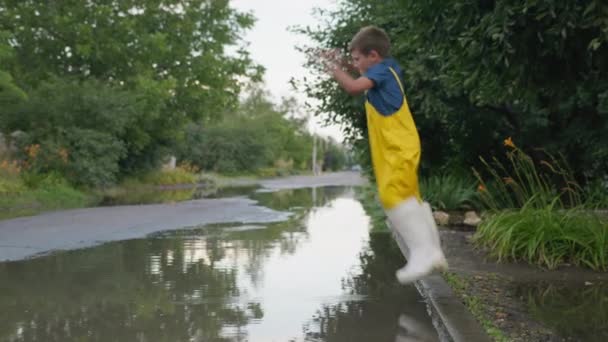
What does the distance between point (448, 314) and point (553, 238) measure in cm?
288

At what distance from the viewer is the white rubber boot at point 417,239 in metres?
4.17

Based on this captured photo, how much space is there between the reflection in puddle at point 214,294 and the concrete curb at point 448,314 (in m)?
0.13

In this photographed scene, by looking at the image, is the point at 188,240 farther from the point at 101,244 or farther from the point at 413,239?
the point at 413,239

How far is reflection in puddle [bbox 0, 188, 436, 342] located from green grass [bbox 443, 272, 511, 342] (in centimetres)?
38

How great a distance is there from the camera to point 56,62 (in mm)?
28750

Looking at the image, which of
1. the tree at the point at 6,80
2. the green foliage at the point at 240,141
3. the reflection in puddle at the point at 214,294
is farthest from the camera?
the green foliage at the point at 240,141

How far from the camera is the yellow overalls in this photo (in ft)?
13.7

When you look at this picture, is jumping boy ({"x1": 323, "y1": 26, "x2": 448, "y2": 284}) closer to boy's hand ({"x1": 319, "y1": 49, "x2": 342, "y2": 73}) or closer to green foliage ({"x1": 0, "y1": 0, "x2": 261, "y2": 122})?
boy's hand ({"x1": 319, "y1": 49, "x2": 342, "y2": 73})

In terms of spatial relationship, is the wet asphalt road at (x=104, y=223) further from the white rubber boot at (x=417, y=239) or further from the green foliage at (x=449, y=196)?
the white rubber boot at (x=417, y=239)

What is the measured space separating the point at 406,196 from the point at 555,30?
1659mm

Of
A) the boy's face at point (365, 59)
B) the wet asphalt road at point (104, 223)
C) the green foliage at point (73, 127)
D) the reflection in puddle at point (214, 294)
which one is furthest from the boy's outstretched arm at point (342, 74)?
the green foliage at point (73, 127)

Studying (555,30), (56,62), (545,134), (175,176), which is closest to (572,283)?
(555,30)

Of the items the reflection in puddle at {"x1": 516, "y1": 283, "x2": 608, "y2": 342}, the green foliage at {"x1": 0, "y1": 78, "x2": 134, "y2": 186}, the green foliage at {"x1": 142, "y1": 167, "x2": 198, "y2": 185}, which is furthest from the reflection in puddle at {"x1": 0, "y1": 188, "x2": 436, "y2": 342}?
the green foliage at {"x1": 142, "y1": 167, "x2": 198, "y2": 185}

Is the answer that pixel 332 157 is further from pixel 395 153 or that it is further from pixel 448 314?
pixel 395 153
